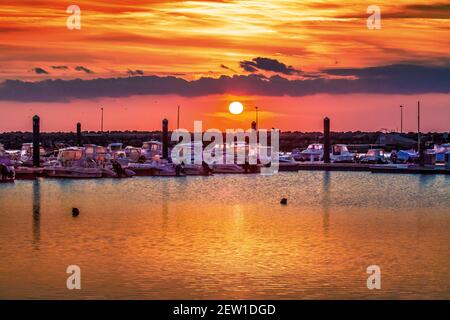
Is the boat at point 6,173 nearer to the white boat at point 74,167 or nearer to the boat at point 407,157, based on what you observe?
the white boat at point 74,167

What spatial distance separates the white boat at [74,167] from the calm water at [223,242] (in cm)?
640

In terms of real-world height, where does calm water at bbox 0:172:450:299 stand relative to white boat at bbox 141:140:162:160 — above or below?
below

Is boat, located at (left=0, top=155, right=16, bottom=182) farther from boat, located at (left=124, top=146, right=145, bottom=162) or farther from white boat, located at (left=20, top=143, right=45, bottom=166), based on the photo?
boat, located at (left=124, top=146, right=145, bottom=162)

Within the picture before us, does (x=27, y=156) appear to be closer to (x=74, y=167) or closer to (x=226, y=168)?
(x=74, y=167)

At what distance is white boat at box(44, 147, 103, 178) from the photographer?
7862 centimetres

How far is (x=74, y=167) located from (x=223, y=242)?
4150 cm

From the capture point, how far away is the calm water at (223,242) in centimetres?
2944

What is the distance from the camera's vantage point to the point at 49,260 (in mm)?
34594

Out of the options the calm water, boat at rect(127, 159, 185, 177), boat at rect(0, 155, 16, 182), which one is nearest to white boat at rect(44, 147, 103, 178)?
boat at rect(0, 155, 16, 182)

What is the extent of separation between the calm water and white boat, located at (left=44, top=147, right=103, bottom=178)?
252 inches

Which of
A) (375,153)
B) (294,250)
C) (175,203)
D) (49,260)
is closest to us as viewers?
(49,260)
